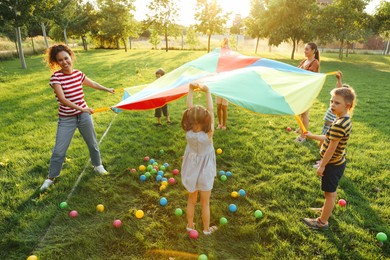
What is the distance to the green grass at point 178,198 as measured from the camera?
9.60ft

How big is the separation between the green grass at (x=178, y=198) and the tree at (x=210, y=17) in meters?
21.8

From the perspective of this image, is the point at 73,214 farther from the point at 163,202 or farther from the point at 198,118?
the point at 198,118

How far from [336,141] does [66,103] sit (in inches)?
130

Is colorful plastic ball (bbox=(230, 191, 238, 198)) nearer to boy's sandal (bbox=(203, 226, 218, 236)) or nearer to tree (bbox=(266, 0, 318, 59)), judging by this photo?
boy's sandal (bbox=(203, 226, 218, 236))

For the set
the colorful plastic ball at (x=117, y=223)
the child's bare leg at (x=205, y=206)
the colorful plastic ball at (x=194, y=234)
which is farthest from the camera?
the colorful plastic ball at (x=117, y=223)

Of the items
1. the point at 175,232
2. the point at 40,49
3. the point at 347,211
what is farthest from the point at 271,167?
the point at 40,49

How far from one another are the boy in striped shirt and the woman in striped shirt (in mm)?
2980

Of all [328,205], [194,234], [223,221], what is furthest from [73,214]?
[328,205]

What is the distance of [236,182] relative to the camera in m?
4.16

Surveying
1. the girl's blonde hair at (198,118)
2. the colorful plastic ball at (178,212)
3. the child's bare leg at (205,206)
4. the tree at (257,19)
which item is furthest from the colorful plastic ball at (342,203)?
the tree at (257,19)

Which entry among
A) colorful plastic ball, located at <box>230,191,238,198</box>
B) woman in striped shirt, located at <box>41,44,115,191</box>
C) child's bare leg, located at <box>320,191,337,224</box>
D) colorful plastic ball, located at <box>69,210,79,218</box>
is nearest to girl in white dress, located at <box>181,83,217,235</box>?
colorful plastic ball, located at <box>230,191,238,198</box>

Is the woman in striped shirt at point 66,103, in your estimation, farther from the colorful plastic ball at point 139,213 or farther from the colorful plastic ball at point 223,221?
the colorful plastic ball at point 223,221

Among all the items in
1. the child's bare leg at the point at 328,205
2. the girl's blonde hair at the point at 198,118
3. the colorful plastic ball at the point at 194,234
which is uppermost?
the girl's blonde hair at the point at 198,118

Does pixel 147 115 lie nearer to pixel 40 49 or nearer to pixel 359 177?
pixel 359 177
